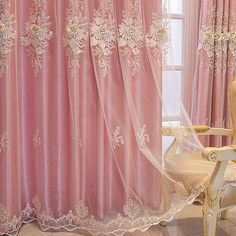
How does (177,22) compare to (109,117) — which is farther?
(177,22)

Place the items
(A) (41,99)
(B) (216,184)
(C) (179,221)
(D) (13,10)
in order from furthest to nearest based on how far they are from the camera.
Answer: (C) (179,221) < (A) (41,99) < (D) (13,10) < (B) (216,184)

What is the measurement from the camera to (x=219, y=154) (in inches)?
62.5

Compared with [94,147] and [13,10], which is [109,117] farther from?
[13,10]

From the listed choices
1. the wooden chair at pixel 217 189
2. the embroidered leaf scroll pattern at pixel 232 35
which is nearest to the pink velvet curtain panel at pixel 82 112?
the wooden chair at pixel 217 189

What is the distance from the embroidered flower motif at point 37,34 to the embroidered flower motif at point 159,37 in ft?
2.02

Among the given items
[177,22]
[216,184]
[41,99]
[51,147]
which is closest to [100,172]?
[51,147]

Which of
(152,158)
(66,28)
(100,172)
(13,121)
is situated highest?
(66,28)

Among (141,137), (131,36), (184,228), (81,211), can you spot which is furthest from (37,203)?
(131,36)

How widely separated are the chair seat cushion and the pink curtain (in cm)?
58

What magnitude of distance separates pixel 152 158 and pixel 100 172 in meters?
0.36

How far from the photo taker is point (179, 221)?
223 centimetres

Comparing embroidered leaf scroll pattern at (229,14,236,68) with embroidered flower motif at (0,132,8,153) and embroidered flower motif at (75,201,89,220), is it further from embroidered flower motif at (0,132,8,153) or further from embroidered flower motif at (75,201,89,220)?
embroidered flower motif at (0,132,8,153)

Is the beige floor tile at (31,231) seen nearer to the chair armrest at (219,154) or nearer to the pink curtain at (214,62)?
the chair armrest at (219,154)

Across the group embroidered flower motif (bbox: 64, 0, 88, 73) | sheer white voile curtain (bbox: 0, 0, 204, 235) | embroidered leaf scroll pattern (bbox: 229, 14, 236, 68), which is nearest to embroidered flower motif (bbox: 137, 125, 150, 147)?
sheer white voile curtain (bbox: 0, 0, 204, 235)
